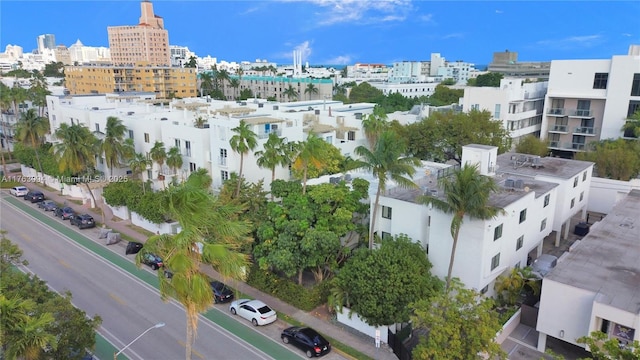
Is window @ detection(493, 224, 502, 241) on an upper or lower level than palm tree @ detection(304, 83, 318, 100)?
lower

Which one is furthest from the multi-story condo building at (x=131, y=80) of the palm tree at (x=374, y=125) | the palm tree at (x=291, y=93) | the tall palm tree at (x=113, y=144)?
the palm tree at (x=374, y=125)

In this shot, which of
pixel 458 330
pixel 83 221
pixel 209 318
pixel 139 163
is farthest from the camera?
pixel 139 163

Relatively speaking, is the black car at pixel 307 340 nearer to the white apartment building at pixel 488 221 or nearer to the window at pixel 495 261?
the white apartment building at pixel 488 221

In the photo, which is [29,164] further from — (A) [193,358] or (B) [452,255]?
(B) [452,255]

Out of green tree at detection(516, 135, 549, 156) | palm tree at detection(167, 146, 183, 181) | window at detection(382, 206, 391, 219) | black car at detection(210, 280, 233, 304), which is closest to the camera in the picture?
black car at detection(210, 280, 233, 304)

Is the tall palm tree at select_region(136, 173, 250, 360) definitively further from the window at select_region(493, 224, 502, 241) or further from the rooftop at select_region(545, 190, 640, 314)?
Result: the rooftop at select_region(545, 190, 640, 314)

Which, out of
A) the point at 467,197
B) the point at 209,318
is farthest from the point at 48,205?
the point at 467,197

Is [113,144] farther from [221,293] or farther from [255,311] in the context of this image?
[255,311]

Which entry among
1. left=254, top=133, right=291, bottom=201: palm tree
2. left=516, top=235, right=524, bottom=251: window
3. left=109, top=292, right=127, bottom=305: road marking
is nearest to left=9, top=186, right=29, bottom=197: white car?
left=109, top=292, right=127, bottom=305: road marking
